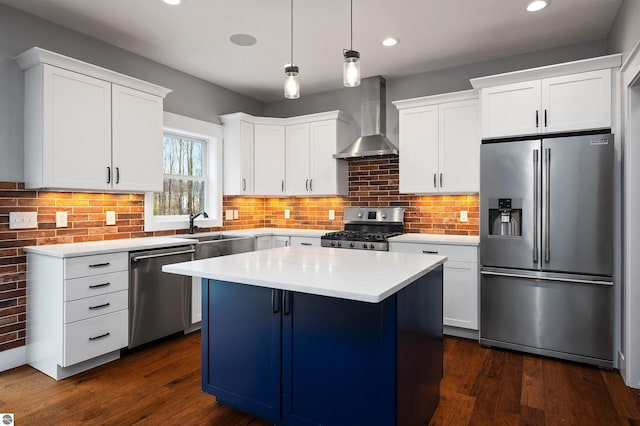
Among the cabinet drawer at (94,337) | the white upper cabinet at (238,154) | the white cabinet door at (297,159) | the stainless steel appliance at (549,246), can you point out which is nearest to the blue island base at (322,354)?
the cabinet drawer at (94,337)

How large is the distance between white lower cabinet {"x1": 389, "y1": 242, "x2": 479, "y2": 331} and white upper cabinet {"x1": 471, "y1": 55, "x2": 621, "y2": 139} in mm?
1052

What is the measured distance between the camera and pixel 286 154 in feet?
15.9

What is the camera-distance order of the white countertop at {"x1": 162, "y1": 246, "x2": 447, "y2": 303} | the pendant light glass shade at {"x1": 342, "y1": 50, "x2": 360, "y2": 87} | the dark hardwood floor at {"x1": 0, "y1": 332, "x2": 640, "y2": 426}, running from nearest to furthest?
the white countertop at {"x1": 162, "y1": 246, "x2": 447, "y2": 303} → the pendant light glass shade at {"x1": 342, "y1": 50, "x2": 360, "y2": 87} → the dark hardwood floor at {"x1": 0, "y1": 332, "x2": 640, "y2": 426}

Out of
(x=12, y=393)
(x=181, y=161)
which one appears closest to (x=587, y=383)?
(x=12, y=393)

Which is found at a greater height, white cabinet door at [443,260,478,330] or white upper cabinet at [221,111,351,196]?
white upper cabinet at [221,111,351,196]

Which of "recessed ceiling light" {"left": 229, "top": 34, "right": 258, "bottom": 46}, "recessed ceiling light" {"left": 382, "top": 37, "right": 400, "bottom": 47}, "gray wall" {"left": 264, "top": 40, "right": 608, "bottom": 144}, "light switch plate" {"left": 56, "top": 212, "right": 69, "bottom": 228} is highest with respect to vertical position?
"recessed ceiling light" {"left": 229, "top": 34, "right": 258, "bottom": 46}

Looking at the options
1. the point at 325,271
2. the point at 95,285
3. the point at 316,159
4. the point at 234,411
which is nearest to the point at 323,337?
the point at 325,271

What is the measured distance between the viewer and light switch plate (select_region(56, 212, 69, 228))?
309 cm

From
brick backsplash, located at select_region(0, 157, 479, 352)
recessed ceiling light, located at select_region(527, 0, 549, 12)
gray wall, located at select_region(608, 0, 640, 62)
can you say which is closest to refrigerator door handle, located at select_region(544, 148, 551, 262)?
gray wall, located at select_region(608, 0, 640, 62)

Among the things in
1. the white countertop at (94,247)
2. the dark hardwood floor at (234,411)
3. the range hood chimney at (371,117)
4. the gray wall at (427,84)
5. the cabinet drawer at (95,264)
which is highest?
the gray wall at (427,84)

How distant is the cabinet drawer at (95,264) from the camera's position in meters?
2.64

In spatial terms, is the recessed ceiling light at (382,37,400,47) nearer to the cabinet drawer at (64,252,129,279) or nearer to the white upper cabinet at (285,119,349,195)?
the white upper cabinet at (285,119,349,195)

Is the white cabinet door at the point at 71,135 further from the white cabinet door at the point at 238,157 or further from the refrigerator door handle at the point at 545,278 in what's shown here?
the refrigerator door handle at the point at 545,278

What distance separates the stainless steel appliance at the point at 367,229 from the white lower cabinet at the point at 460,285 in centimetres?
57
